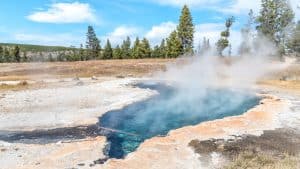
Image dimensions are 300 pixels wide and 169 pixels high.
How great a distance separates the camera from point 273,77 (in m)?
66.0

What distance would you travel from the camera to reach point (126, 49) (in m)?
122

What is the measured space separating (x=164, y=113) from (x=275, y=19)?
51784 mm

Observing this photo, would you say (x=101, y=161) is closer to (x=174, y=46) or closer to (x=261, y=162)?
(x=261, y=162)

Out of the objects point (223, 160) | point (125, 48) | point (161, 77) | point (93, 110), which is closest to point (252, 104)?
point (93, 110)

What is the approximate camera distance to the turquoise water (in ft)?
83.9

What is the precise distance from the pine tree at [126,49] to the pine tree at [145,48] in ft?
25.4

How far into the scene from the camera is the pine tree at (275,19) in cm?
7844

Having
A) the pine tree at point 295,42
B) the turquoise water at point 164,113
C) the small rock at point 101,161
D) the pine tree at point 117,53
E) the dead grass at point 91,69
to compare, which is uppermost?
the pine tree at point 295,42

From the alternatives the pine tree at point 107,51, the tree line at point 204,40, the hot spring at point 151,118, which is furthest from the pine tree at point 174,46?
the hot spring at point 151,118

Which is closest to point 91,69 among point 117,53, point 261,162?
point 117,53

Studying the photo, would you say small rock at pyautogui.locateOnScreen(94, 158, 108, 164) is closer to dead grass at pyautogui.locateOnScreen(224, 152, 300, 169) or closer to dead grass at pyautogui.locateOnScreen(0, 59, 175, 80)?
dead grass at pyautogui.locateOnScreen(224, 152, 300, 169)

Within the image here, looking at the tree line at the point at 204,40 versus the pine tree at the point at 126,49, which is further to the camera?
the pine tree at the point at 126,49

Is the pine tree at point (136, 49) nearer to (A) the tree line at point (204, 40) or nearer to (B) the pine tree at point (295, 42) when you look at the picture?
(A) the tree line at point (204, 40)

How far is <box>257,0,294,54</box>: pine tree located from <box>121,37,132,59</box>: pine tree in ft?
158
